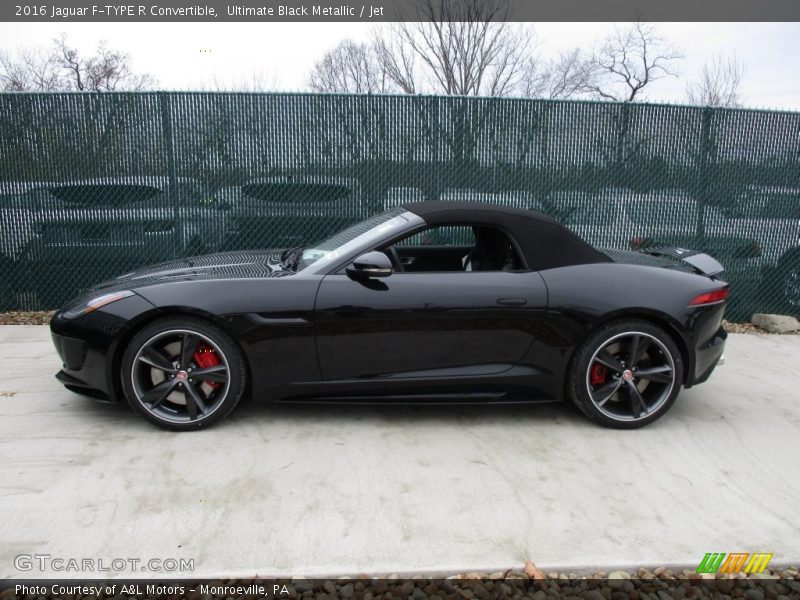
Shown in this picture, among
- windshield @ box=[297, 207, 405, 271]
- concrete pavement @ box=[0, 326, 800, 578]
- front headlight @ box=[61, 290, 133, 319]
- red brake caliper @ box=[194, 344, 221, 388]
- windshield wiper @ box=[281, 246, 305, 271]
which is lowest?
concrete pavement @ box=[0, 326, 800, 578]

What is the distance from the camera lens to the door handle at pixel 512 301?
370 cm

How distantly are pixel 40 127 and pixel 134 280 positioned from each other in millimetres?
3447

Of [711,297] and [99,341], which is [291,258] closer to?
[99,341]

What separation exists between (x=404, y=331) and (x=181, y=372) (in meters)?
1.31

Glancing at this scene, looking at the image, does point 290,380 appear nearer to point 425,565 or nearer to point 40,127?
point 425,565

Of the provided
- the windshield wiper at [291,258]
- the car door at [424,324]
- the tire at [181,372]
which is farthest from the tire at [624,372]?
the tire at [181,372]

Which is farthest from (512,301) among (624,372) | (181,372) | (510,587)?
(181,372)

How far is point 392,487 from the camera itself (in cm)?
312

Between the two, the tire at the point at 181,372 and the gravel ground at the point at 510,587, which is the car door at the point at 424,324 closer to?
the tire at the point at 181,372

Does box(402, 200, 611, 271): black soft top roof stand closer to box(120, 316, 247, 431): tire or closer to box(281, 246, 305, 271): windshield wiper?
box(281, 246, 305, 271): windshield wiper

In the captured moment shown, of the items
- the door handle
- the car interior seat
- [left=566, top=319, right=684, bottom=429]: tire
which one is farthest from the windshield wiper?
[left=566, top=319, right=684, bottom=429]: tire

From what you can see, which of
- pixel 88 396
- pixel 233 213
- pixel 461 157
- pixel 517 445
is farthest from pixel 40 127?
pixel 517 445

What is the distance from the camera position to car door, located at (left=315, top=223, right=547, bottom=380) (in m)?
3.64

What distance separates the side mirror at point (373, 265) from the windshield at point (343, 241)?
0.24 meters
